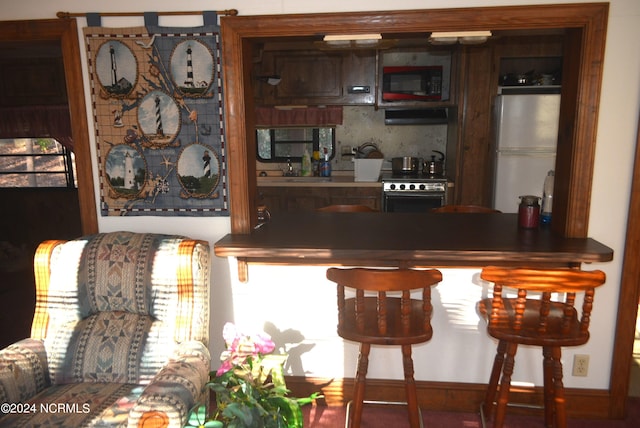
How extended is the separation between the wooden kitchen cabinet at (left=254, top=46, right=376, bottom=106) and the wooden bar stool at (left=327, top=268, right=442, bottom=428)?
2.93m

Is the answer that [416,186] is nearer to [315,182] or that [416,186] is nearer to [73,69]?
[315,182]

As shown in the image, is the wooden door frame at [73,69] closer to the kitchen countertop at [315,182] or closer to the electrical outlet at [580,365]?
the kitchen countertop at [315,182]

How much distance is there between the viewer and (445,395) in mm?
2311

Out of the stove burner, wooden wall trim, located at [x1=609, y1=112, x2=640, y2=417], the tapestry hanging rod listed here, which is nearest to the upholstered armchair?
the tapestry hanging rod

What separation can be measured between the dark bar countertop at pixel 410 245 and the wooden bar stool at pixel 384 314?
21 centimetres

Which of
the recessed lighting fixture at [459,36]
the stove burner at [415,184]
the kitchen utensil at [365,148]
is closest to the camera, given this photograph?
the recessed lighting fixture at [459,36]

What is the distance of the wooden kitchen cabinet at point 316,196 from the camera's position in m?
4.45

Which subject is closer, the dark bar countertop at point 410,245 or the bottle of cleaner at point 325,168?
→ the dark bar countertop at point 410,245

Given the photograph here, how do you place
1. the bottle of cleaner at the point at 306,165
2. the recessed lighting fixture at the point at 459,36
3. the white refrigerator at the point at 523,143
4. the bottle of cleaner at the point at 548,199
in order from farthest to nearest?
the bottle of cleaner at the point at 306,165 → the white refrigerator at the point at 523,143 → the bottle of cleaner at the point at 548,199 → the recessed lighting fixture at the point at 459,36

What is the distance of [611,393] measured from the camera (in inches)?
87.4

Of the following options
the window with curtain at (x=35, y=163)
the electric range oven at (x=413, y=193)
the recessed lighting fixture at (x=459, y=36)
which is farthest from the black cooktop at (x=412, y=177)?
the window with curtain at (x=35, y=163)

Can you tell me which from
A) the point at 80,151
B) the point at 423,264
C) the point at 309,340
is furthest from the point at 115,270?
the point at 423,264

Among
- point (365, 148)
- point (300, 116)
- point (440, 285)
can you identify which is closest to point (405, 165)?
point (365, 148)

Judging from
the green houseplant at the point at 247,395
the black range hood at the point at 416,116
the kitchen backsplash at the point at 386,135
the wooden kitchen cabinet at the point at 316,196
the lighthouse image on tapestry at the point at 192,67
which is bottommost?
the green houseplant at the point at 247,395
